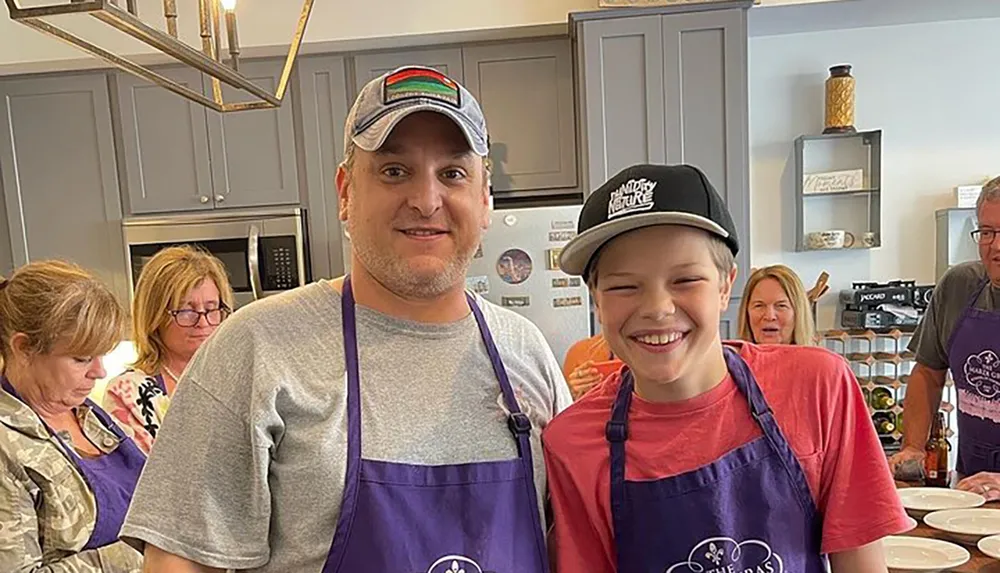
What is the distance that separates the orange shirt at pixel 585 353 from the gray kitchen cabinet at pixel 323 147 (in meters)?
1.08

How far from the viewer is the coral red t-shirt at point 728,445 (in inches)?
36.9

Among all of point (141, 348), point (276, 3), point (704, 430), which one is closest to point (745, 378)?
point (704, 430)

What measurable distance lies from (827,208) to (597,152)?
110 centimetres

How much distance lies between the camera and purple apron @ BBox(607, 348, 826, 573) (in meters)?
0.95

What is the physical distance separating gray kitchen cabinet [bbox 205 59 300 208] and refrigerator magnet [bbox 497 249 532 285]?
0.97m

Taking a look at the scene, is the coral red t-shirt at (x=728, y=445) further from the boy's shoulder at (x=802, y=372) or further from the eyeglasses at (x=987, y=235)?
the eyeglasses at (x=987, y=235)

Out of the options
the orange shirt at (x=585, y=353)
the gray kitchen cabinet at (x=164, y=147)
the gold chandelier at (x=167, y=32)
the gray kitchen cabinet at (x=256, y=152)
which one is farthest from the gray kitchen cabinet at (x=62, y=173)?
the orange shirt at (x=585, y=353)

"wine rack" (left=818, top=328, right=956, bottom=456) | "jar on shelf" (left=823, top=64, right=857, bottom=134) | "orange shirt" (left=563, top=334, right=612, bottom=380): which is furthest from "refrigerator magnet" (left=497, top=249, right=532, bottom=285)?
"jar on shelf" (left=823, top=64, right=857, bottom=134)

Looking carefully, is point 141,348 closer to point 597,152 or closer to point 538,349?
point 538,349

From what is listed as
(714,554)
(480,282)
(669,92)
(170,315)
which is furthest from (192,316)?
(669,92)

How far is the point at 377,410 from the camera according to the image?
92 cm

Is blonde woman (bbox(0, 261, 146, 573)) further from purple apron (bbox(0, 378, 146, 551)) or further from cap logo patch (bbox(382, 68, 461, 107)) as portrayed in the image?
cap logo patch (bbox(382, 68, 461, 107))

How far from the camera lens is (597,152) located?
2867mm

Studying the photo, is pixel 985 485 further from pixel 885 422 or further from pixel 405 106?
pixel 405 106
